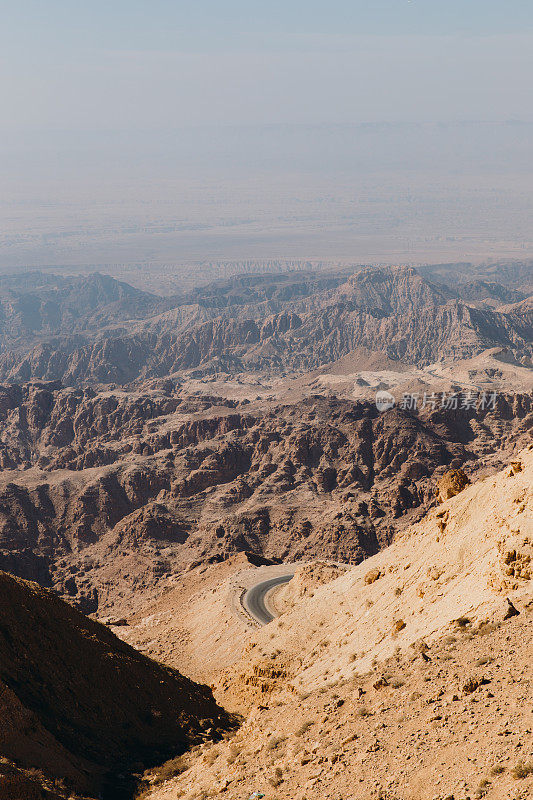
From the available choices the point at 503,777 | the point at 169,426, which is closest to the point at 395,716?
the point at 503,777

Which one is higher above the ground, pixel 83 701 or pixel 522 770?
pixel 522 770

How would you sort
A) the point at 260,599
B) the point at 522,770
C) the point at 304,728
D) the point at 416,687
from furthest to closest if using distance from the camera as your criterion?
1. the point at 260,599
2. the point at 304,728
3. the point at 416,687
4. the point at 522,770

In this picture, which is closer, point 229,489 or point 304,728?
point 304,728

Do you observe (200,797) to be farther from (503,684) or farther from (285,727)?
(503,684)

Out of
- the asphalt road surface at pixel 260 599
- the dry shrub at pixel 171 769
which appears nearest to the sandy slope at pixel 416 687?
the dry shrub at pixel 171 769

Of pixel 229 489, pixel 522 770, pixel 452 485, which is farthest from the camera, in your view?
pixel 229 489

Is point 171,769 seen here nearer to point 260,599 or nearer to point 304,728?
point 304,728

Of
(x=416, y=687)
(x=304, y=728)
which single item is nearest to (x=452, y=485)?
(x=416, y=687)

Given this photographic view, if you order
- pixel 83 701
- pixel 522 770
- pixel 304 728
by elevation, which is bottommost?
pixel 83 701

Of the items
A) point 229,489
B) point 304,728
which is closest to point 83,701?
point 304,728
